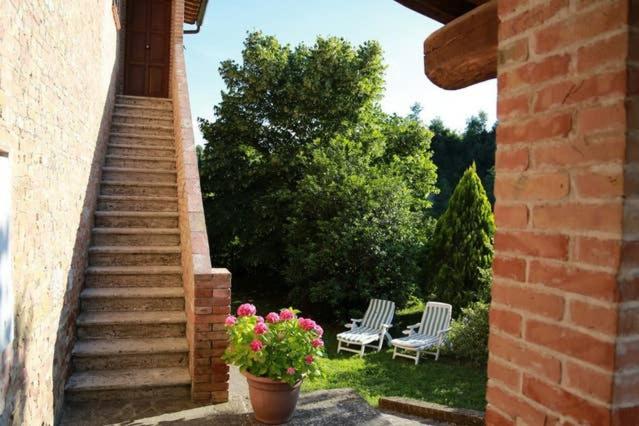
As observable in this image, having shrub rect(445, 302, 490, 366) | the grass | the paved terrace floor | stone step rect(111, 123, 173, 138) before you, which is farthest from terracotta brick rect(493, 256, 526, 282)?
stone step rect(111, 123, 173, 138)

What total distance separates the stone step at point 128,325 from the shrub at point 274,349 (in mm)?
938

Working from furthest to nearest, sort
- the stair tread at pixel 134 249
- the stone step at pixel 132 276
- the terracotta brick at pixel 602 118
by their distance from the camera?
the stair tread at pixel 134 249
the stone step at pixel 132 276
the terracotta brick at pixel 602 118

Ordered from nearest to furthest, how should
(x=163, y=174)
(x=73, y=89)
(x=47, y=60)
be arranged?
(x=47, y=60)
(x=73, y=89)
(x=163, y=174)

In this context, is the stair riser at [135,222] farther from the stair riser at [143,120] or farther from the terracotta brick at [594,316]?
the terracotta brick at [594,316]

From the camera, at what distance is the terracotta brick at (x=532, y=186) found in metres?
1.29

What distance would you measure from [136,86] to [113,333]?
713cm

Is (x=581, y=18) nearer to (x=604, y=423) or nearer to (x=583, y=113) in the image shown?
(x=583, y=113)

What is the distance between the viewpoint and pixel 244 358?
12.6ft

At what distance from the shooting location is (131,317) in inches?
184

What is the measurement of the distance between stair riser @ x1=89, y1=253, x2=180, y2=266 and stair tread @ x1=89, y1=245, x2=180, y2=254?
0.18 feet

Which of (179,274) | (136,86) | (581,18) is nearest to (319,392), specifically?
(179,274)

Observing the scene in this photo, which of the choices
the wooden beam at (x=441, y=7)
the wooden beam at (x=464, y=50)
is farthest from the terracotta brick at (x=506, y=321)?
the wooden beam at (x=441, y=7)

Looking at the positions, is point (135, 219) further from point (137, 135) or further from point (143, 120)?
point (143, 120)

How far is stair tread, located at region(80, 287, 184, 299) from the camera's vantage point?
188 inches
